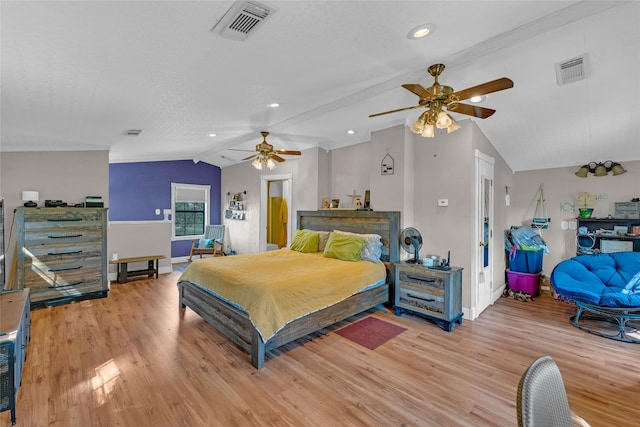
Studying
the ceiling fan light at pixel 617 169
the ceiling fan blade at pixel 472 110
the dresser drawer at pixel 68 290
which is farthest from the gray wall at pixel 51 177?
the ceiling fan light at pixel 617 169

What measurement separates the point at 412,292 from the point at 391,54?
2694mm

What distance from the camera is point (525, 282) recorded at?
180 inches

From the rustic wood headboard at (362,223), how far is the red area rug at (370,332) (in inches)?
36.8

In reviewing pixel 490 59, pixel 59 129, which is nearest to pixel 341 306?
pixel 490 59

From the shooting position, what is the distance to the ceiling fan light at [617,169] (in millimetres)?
4250

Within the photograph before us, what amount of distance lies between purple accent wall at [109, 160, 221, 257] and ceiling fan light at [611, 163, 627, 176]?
855cm

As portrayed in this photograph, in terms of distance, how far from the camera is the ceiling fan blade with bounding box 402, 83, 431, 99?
2.08 metres

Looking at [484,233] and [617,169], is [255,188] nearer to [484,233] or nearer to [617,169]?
[484,233]

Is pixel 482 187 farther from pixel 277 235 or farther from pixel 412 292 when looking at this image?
pixel 277 235

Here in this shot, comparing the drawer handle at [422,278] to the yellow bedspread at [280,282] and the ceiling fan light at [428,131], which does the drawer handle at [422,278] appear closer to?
the yellow bedspread at [280,282]

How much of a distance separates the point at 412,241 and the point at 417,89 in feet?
7.44

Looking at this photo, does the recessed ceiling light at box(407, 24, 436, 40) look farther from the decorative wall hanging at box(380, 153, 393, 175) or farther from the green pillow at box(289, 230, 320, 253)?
the green pillow at box(289, 230, 320, 253)

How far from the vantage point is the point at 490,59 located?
8.32 ft

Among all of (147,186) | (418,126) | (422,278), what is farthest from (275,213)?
(418,126)
